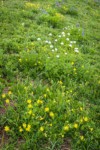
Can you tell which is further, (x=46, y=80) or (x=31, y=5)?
(x=31, y=5)

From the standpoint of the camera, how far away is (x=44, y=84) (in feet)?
16.0

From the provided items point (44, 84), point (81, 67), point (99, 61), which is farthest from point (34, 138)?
point (99, 61)

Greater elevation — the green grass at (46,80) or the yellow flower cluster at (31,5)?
the yellow flower cluster at (31,5)

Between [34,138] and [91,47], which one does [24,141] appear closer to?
[34,138]

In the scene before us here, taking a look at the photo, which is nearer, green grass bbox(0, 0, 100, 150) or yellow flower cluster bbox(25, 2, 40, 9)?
green grass bbox(0, 0, 100, 150)

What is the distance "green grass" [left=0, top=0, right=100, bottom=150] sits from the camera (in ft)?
12.0

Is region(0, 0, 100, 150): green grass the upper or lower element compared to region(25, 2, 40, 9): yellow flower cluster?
lower

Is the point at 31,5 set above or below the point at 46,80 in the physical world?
above

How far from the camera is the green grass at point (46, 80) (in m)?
3.65

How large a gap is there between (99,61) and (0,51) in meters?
2.95

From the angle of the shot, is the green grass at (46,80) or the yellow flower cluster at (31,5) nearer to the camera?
the green grass at (46,80)

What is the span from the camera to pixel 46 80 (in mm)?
5027

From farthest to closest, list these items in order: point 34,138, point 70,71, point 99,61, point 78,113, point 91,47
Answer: point 91,47 < point 99,61 < point 70,71 < point 78,113 < point 34,138

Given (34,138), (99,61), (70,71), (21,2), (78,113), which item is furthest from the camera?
(21,2)
